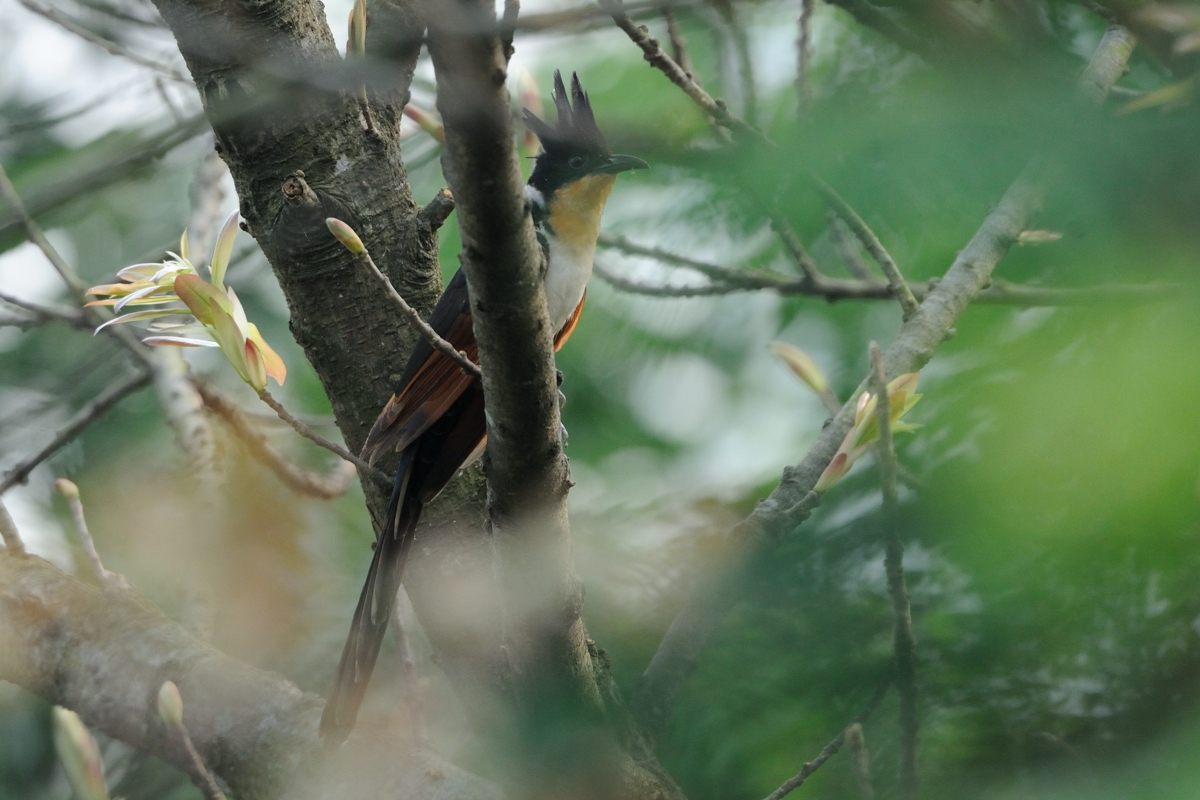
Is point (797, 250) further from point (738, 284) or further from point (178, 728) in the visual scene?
point (178, 728)

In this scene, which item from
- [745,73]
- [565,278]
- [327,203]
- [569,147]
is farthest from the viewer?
[569,147]

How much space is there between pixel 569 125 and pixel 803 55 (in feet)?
3.18

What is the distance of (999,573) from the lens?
77 cm

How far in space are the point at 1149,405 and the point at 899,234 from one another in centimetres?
47

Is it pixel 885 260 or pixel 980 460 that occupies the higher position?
pixel 885 260

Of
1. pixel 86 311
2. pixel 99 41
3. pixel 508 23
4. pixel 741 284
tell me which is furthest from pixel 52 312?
pixel 508 23

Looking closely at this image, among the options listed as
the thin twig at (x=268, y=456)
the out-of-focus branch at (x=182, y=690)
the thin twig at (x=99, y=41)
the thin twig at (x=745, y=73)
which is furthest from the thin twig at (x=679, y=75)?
the thin twig at (x=99, y=41)

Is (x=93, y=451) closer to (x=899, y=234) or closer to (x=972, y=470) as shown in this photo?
(x=899, y=234)

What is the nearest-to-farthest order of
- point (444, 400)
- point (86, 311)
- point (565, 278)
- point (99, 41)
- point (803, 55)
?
1. point (803, 55)
2. point (444, 400)
3. point (565, 278)
4. point (99, 41)
5. point (86, 311)

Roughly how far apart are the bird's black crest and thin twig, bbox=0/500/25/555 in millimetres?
1353

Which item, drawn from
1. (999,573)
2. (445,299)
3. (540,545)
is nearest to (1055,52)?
(999,573)

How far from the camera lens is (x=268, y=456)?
281 centimetres

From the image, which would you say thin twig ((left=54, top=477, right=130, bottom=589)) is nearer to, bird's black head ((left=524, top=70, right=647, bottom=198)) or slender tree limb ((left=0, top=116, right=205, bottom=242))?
slender tree limb ((left=0, top=116, right=205, bottom=242))

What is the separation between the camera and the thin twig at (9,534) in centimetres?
225
